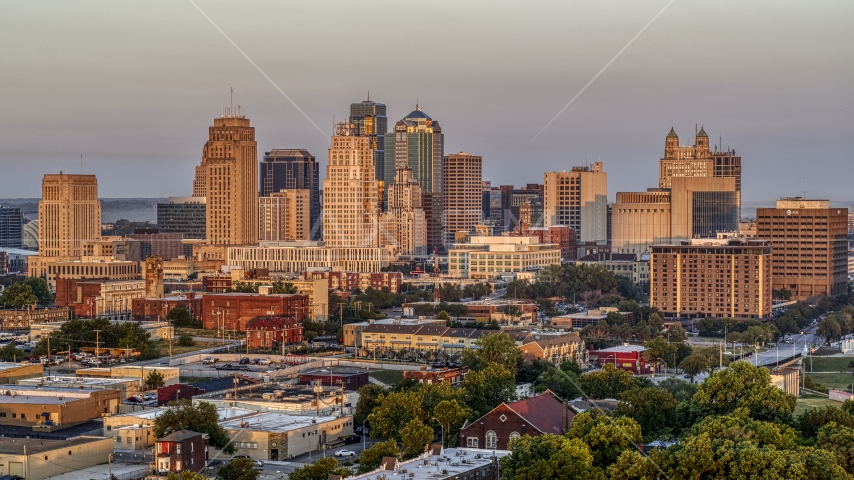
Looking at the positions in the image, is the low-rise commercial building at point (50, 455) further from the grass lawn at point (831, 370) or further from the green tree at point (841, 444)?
the grass lawn at point (831, 370)

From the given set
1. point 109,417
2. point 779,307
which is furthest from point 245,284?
point 109,417

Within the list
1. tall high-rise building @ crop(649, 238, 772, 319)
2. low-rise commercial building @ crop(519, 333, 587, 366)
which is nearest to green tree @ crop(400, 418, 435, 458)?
low-rise commercial building @ crop(519, 333, 587, 366)

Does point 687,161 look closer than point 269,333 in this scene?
No

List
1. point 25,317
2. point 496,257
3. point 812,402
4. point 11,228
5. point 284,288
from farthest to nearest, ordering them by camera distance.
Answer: point 11,228, point 496,257, point 284,288, point 25,317, point 812,402

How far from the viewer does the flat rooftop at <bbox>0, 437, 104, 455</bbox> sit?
131 ft

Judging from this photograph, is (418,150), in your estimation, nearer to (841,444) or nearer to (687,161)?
(687,161)

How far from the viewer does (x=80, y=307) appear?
8819 cm

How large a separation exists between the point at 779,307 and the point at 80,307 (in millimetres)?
42405

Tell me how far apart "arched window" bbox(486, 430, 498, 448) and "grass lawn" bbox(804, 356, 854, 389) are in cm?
2459

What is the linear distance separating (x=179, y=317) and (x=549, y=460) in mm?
49322

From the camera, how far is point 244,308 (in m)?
79.9

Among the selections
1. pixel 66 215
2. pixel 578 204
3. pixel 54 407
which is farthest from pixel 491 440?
pixel 578 204

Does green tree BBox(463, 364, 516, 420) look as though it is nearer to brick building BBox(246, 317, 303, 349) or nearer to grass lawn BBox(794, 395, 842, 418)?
grass lawn BBox(794, 395, 842, 418)

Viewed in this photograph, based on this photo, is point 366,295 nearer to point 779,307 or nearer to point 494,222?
point 779,307
